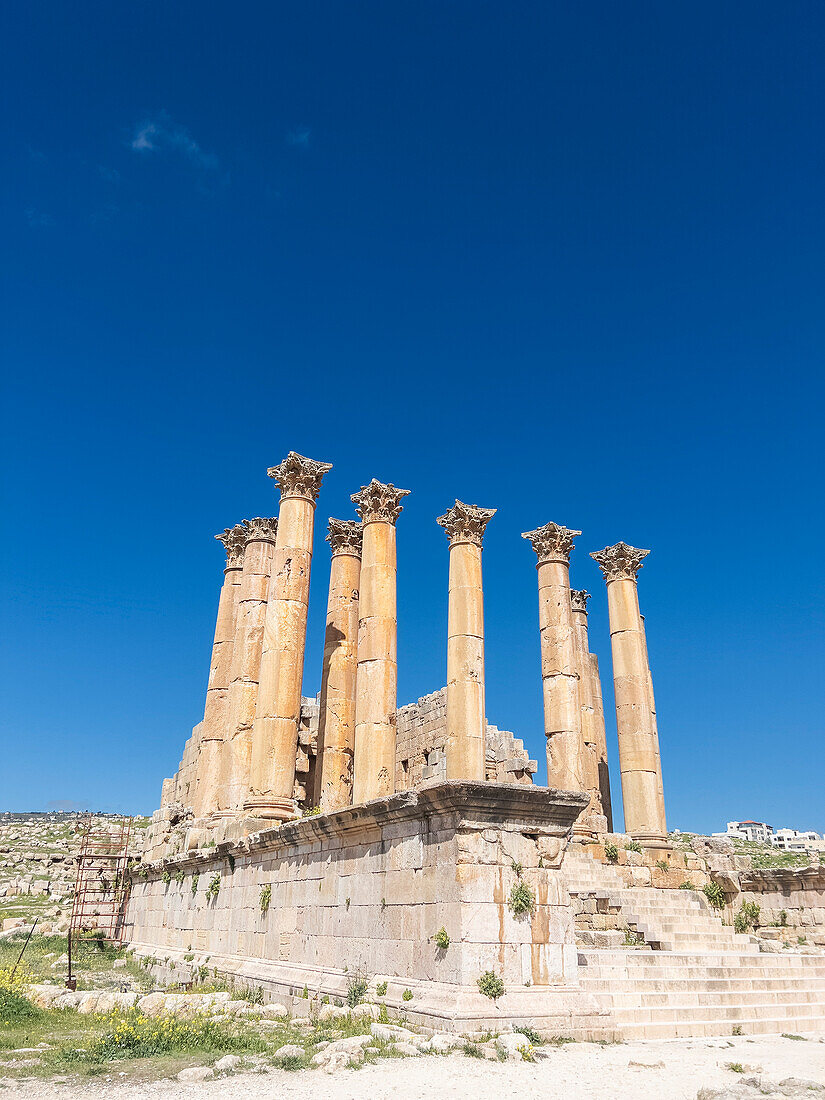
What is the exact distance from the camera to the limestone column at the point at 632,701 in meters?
22.1

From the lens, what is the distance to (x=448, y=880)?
9.28 m

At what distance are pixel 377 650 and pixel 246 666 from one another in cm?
435

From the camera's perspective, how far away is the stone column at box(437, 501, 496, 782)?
733 inches

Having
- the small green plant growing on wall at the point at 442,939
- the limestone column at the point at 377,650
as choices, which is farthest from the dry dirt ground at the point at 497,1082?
the limestone column at the point at 377,650

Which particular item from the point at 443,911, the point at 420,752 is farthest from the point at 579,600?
the point at 443,911

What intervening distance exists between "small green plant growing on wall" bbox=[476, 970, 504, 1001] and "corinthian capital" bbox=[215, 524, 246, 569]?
693 inches

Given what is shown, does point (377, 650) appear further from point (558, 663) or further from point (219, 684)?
point (219, 684)

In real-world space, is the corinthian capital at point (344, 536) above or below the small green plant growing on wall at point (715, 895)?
above

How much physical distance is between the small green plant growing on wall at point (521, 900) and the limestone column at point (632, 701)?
44.3ft

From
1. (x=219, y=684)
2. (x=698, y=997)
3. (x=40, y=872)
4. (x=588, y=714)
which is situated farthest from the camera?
(x=40, y=872)

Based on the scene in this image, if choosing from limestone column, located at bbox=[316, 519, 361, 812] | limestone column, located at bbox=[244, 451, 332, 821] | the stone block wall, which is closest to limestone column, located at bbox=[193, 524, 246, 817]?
limestone column, located at bbox=[316, 519, 361, 812]

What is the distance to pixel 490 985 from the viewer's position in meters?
8.73

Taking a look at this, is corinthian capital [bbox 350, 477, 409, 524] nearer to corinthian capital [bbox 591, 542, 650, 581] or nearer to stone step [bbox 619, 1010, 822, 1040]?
corinthian capital [bbox 591, 542, 650, 581]

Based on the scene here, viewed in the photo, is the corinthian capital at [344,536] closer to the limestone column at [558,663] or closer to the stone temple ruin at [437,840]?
the stone temple ruin at [437,840]
